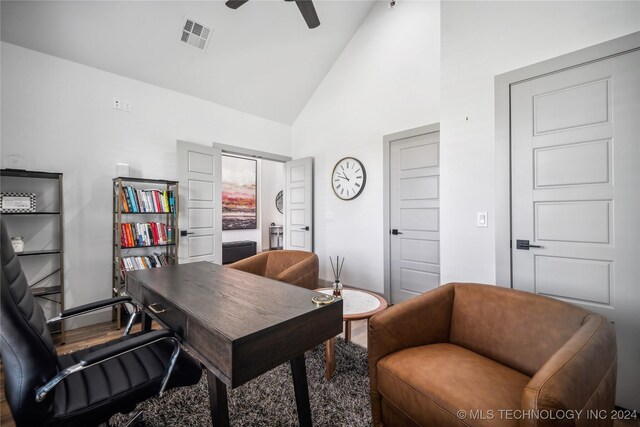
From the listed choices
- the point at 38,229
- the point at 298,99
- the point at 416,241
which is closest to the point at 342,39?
the point at 298,99

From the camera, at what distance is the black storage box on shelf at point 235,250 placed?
5.83m

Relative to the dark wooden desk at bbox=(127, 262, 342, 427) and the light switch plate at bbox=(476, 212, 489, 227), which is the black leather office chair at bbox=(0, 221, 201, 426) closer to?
the dark wooden desk at bbox=(127, 262, 342, 427)

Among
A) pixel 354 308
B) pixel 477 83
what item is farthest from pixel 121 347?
pixel 477 83

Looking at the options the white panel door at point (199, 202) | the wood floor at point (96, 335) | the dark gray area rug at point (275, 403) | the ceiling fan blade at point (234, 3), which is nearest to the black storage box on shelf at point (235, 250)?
the white panel door at point (199, 202)

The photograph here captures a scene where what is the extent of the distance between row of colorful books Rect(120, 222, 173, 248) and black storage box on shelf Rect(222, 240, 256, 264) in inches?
103

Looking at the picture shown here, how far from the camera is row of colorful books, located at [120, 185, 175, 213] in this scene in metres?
2.96

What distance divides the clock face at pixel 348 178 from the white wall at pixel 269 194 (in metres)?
3.71

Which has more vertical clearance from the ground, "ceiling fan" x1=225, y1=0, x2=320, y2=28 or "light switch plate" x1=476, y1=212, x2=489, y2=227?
"ceiling fan" x1=225, y1=0, x2=320, y2=28

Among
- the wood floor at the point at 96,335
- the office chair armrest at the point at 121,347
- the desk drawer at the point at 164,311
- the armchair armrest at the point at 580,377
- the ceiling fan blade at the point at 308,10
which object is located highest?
the ceiling fan blade at the point at 308,10

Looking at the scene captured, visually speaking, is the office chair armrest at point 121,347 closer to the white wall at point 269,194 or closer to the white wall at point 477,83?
the white wall at point 477,83

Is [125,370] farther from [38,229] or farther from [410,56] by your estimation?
[410,56]

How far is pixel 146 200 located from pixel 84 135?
2.98 ft

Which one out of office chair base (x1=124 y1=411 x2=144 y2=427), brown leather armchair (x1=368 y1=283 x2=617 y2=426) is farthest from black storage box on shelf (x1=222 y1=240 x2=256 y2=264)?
brown leather armchair (x1=368 y1=283 x2=617 y2=426)

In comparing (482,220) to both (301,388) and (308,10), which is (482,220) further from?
(308,10)
